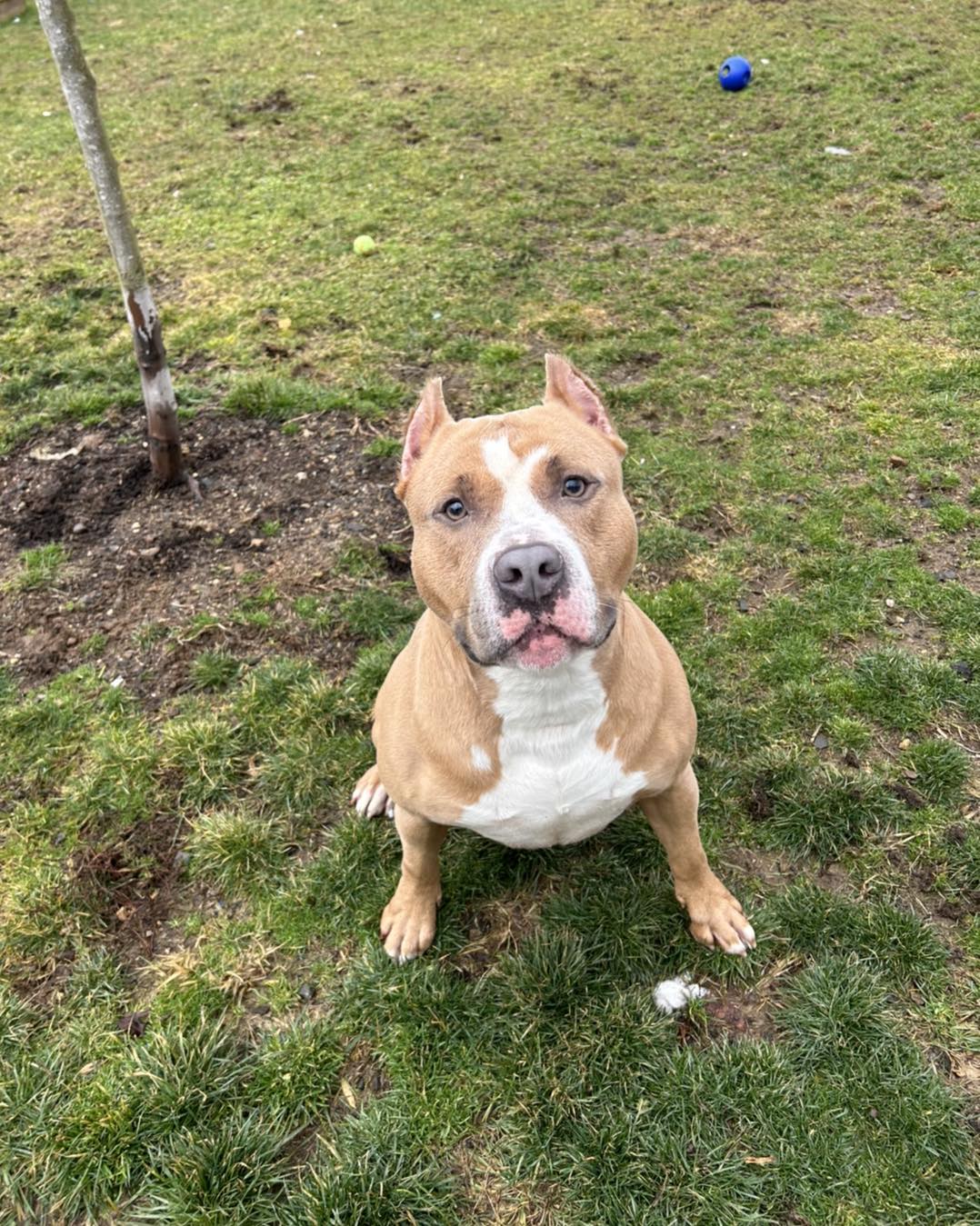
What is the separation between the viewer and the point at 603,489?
2385mm

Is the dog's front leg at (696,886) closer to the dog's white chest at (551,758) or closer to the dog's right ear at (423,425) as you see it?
the dog's white chest at (551,758)

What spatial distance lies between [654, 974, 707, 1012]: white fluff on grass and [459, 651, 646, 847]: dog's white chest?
0.79 metres

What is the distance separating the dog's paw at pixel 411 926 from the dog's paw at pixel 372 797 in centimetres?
44

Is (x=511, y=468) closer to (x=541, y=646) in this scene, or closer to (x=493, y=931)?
(x=541, y=646)

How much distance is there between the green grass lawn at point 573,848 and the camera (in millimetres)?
2557

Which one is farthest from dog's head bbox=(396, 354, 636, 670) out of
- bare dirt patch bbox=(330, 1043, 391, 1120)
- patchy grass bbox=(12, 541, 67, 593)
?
patchy grass bbox=(12, 541, 67, 593)

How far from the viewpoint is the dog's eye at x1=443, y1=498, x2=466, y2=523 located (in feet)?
7.70

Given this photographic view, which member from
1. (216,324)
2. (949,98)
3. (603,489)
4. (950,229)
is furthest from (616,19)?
(603,489)

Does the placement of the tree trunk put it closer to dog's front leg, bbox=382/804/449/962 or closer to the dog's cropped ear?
the dog's cropped ear

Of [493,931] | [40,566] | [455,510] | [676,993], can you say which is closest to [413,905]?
[493,931]

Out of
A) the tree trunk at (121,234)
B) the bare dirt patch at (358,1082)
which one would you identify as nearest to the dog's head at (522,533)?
the bare dirt patch at (358,1082)

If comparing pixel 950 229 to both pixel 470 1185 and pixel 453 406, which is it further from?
pixel 470 1185

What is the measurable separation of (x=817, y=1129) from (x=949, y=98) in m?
10.3

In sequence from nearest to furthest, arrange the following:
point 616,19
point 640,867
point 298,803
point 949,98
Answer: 1. point 640,867
2. point 298,803
3. point 949,98
4. point 616,19
